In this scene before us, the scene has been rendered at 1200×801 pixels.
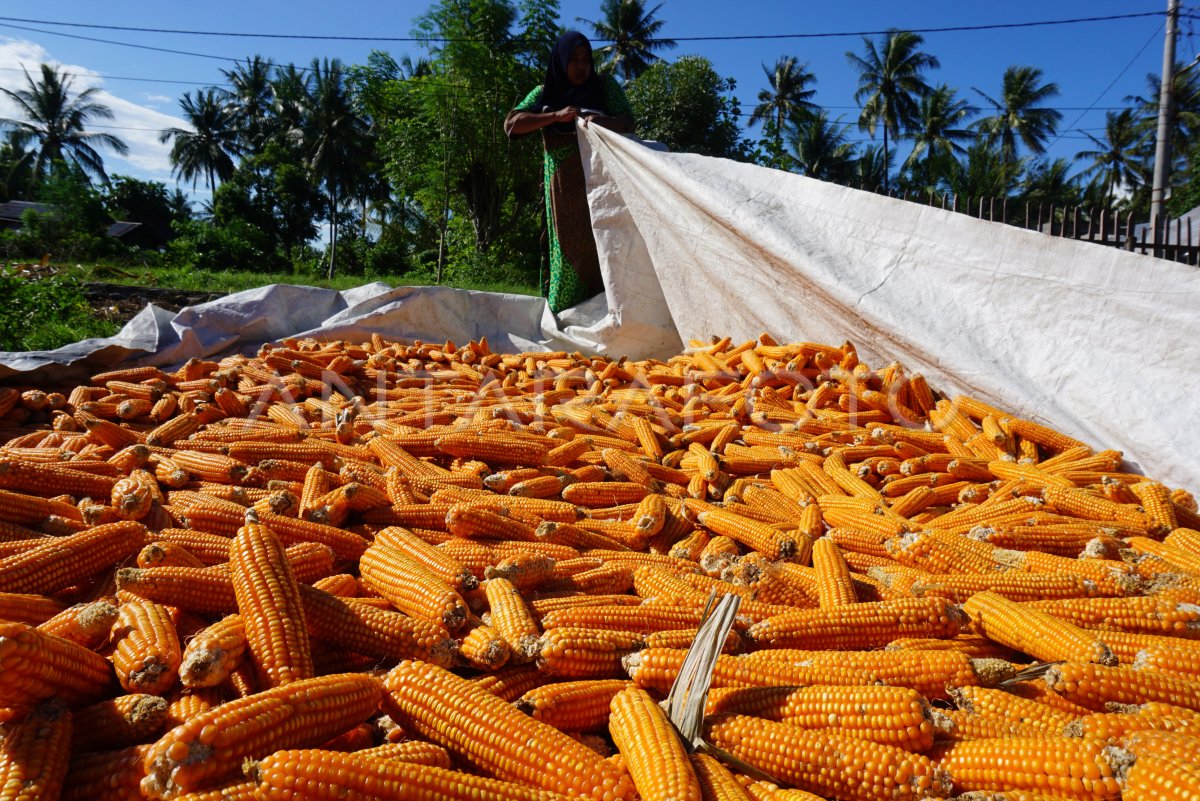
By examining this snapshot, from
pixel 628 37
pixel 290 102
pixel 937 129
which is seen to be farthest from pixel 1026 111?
pixel 290 102

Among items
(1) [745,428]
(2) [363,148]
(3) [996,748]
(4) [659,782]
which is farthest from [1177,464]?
(2) [363,148]

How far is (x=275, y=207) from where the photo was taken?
4200 cm

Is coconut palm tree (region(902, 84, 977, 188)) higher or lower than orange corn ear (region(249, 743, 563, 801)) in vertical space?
higher

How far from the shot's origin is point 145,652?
4.96 feet

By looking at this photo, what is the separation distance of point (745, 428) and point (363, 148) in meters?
40.7

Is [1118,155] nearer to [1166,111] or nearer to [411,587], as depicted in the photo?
[1166,111]

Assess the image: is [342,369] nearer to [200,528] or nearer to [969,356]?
[200,528]

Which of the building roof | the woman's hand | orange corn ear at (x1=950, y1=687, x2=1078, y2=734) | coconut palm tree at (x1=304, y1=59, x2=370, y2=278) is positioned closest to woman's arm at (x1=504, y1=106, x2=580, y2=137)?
the woman's hand

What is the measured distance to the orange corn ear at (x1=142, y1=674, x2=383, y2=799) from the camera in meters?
1.13

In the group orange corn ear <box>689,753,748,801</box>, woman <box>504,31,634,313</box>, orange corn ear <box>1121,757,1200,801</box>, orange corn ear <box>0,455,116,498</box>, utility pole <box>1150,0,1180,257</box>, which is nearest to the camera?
orange corn ear <box>1121,757,1200,801</box>

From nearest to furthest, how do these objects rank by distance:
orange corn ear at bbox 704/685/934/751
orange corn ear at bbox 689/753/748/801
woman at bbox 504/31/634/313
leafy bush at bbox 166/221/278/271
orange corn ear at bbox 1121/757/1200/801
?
orange corn ear at bbox 1121/757/1200/801
orange corn ear at bbox 689/753/748/801
orange corn ear at bbox 704/685/934/751
woman at bbox 504/31/634/313
leafy bush at bbox 166/221/278/271

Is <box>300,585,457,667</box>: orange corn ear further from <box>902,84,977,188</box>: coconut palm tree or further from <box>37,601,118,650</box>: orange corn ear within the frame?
<box>902,84,977,188</box>: coconut palm tree

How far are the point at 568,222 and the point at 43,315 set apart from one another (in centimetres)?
613

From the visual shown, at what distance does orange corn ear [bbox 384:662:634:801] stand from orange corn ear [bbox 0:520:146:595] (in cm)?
125
